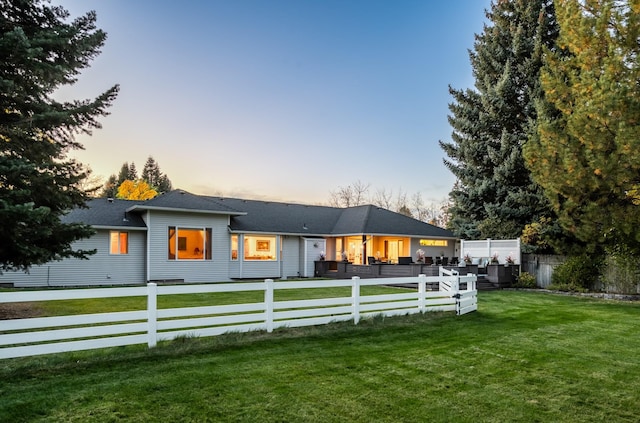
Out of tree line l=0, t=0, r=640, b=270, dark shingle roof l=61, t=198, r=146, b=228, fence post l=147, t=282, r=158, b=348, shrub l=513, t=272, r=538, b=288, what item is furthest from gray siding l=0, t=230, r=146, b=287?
shrub l=513, t=272, r=538, b=288

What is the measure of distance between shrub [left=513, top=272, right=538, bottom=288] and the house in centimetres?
658

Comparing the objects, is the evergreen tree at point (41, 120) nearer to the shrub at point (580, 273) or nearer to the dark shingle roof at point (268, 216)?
the dark shingle roof at point (268, 216)

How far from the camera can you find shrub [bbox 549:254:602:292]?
1498 centimetres

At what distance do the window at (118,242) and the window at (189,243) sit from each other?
1.77 m

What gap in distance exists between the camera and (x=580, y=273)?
1500 centimetres

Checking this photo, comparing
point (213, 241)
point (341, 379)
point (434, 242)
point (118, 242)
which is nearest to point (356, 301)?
point (341, 379)

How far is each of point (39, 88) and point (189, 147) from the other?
12.2 metres

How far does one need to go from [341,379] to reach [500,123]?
1863cm

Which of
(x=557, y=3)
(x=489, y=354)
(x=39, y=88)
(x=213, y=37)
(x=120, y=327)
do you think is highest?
(x=557, y=3)

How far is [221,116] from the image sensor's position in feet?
60.9

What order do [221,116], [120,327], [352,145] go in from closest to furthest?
[120,327] → [221,116] → [352,145]

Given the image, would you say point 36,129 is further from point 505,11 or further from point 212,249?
point 505,11

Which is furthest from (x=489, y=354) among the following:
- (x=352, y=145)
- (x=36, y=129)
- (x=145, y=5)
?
(x=352, y=145)

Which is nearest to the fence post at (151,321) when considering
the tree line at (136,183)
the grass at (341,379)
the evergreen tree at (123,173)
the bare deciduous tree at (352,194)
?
the grass at (341,379)
